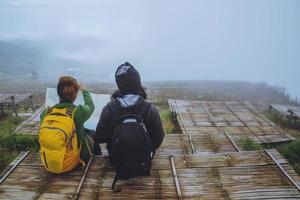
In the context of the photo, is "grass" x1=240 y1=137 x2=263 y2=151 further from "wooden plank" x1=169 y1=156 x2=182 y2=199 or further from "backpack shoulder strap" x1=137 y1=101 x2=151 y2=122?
"backpack shoulder strap" x1=137 y1=101 x2=151 y2=122

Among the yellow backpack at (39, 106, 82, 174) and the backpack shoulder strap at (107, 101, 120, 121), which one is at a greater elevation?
the backpack shoulder strap at (107, 101, 120, 121)

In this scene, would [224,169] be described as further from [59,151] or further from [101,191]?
[59,151]

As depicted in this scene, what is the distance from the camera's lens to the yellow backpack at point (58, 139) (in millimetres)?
4562

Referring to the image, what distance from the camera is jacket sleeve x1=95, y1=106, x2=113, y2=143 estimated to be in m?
4.61

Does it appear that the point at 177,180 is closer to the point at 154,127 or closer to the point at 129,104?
the point at 154,127

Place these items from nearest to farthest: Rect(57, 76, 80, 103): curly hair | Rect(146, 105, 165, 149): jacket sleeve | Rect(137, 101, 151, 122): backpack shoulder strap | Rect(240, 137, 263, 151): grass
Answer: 1. Rect(137, 101, 151, 122): backpack shoulder strap
2. Rect(146, 105, 165, 149): jacket sleeve
3. Rect(57, 76, 80, 103): curly hair
4. Rect(240, 137, 263, 151): grass

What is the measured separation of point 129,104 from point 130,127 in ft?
1.23

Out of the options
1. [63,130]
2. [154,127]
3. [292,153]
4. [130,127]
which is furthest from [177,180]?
[292,153]

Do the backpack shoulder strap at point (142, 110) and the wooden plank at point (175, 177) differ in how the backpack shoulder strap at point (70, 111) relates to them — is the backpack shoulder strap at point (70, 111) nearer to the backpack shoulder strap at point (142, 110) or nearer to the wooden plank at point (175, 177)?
the backpack shoulder strap at point (142, 110)

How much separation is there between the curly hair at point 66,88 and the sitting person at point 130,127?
25.7 inches

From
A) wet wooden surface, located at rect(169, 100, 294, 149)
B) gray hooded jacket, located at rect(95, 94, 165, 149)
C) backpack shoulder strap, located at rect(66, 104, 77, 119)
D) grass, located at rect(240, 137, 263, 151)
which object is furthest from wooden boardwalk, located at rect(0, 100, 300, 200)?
wet wooden surface, located at rect(169, 100, 294, 149)

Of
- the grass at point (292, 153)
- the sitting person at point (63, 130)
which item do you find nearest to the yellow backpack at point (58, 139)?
the sitting person at point (63, 130)

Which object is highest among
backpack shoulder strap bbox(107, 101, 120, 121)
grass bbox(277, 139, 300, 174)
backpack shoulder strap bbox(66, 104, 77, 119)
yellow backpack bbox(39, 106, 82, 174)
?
backpack shoulder strap bbox(107, 101, 120, 121)

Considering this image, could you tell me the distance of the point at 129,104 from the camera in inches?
177
